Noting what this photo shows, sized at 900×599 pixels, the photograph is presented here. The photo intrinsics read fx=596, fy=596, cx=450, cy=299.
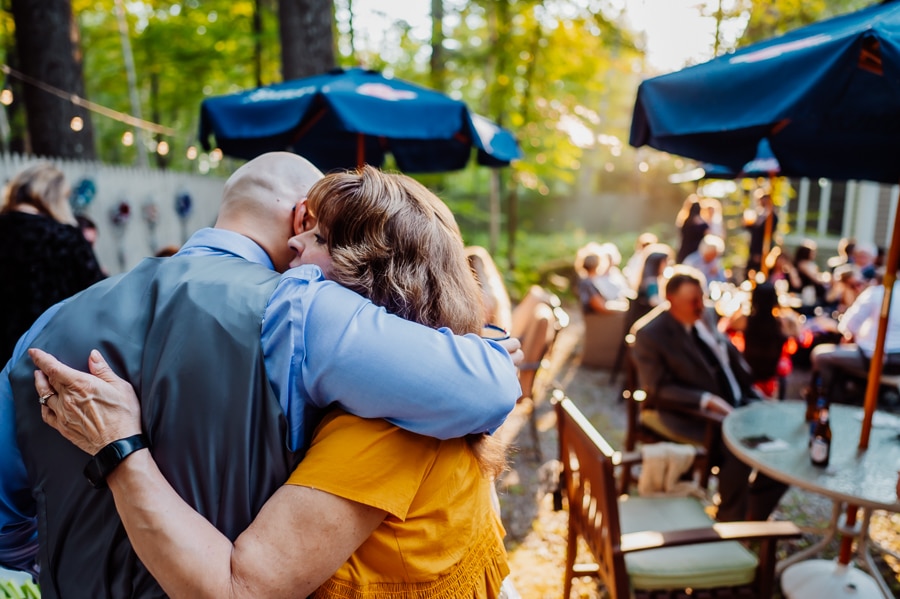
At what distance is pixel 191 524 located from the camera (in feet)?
3.48

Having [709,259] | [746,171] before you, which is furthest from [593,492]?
[746,171]

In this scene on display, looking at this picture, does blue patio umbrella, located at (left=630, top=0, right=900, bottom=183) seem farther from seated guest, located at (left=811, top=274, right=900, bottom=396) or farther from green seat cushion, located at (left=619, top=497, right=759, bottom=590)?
seated guest, located at (left=811, top=274, right=900, bottom=396)

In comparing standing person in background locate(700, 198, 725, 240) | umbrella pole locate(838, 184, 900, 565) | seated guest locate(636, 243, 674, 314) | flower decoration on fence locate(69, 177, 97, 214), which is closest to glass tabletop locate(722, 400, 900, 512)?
umbrella pole locate(838, 184, 900, 565)

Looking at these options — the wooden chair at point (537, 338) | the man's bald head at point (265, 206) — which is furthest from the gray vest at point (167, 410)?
the wooden chair at point (537, 338)

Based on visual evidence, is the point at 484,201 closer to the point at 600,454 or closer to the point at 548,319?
the point at 548,319

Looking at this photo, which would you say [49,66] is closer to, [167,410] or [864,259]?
[167,410]

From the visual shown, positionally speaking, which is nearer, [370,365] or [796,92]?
[370,365]

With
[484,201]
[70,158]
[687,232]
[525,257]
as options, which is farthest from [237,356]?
[484,201]

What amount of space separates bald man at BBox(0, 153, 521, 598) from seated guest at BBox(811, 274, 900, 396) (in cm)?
538

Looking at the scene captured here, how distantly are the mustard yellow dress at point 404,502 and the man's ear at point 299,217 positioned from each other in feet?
1.71

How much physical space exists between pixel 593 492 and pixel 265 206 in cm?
187

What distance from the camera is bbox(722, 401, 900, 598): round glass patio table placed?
271 cm

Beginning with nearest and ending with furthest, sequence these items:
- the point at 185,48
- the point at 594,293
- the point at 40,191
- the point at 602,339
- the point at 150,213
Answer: the point at 40,191 → the point at 150,213 → the point at 594,293 → the point at 602,339 → the point at 185,48

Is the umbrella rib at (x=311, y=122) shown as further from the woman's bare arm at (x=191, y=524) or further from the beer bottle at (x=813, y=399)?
the beer bottle at (x=813, y=399)
